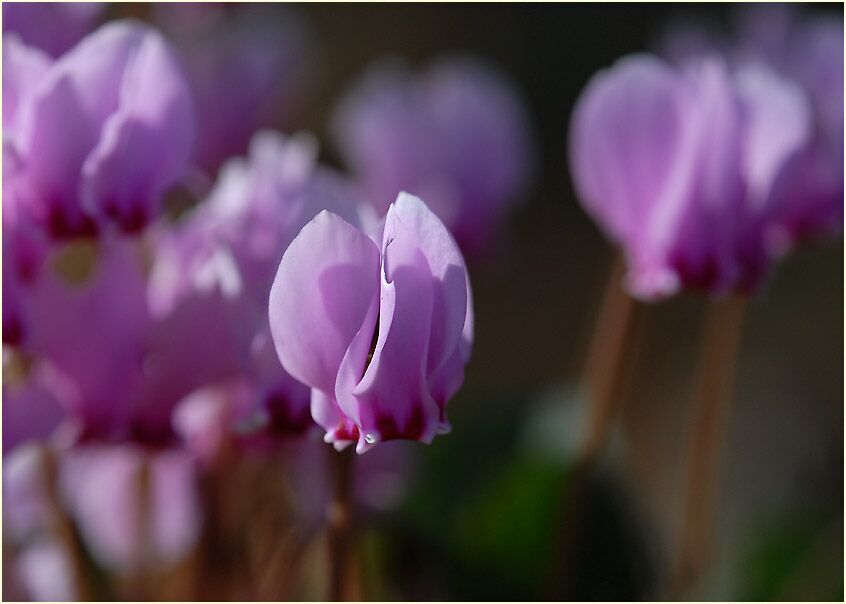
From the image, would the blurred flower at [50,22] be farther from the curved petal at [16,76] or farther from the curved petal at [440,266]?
the curved petal at [440,266]

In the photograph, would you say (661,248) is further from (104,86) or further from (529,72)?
(529,72)

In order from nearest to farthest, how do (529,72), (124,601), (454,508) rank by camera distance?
(124,601)
(454,508)
(529,72)

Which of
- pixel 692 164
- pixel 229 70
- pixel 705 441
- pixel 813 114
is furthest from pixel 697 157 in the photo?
pixel 229 70

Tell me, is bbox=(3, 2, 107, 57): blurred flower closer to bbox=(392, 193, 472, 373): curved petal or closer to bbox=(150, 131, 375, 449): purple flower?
bbox=(150, 131, 375, 449): purple flower

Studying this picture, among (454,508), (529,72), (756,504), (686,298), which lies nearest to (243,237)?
(454,508)

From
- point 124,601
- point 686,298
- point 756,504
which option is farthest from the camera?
point 686,298

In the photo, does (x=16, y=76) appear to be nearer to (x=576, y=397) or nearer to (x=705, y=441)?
(x=705, y=441)

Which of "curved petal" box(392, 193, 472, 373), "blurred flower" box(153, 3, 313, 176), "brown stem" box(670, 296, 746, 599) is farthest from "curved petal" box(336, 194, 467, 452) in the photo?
"blurred flower" box(153, 3, 313, 176)
